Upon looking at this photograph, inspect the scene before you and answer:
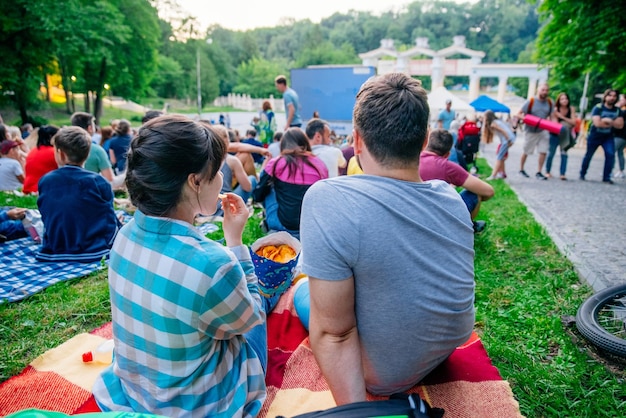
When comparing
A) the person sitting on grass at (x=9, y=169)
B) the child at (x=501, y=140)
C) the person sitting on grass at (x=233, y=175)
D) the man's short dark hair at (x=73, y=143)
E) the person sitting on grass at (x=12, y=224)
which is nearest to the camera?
the man's short dark hair at (x=73, y=143)

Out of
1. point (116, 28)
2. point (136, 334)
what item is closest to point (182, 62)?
point (116, 28)

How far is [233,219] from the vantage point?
1943 mm

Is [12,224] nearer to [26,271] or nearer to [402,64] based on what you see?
[26,271]

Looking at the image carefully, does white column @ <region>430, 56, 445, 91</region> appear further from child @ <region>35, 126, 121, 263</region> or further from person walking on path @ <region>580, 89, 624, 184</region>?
child @ <region>35, 126, 121, 263</region>

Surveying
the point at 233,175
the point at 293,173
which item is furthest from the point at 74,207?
the point at 293,173

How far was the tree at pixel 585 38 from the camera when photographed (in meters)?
8.81

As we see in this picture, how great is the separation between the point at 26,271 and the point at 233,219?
9.51 ft

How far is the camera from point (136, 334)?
1.54 metres

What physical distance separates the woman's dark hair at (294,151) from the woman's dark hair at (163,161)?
2.54 m

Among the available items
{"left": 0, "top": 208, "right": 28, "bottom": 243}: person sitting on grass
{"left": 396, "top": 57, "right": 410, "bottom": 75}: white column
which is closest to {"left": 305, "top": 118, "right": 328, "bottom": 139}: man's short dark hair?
{"left": 0, "top": 208, "right": 28, "bottom": 243}: person sitting on grass

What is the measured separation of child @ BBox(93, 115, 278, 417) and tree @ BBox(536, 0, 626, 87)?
10.6m

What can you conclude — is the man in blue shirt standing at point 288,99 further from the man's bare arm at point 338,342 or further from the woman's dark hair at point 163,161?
the man's bare arm at point 338,342

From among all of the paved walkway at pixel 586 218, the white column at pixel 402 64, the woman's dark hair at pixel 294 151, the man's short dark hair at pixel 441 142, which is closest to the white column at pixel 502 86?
the white column at pixel 402 64

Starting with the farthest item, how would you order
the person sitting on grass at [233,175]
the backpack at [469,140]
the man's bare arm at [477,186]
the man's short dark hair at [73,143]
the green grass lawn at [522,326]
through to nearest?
1. the backpack at [469,140]
2. the person sitting on grass at [233,175]
3. the man's bare arm at [477,186]
4. the man's short dark hair at [73,143]
5. the green grass lawn at [522,326]
